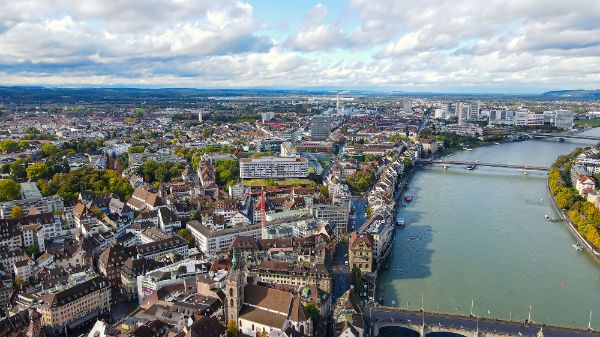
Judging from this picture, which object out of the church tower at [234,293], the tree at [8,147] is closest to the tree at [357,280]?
the church tower at [234,293]

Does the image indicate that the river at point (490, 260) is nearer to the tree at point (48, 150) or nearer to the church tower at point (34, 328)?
the church tower at point (34, 328)

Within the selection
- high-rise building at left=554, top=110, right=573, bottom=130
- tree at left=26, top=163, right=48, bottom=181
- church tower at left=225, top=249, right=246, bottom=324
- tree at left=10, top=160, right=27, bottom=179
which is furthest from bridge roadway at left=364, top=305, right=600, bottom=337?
high-rise building at left=554, top=110, right=573, bottom=130

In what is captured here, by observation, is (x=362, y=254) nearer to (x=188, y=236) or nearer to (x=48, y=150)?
(x=188, y=236)

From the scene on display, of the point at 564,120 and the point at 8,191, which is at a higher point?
the point at 564,120

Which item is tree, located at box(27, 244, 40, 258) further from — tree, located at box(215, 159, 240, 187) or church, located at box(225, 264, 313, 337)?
tree, located at box(215, 159, 240, 187)

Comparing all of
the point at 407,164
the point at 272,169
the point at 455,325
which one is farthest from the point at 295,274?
the point at 407,164

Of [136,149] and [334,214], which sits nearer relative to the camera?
[334,214]
